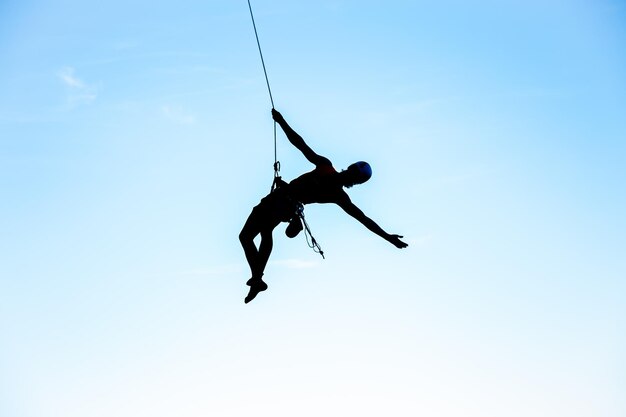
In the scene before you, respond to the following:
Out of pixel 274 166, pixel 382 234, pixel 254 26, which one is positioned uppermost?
pixel 254 26

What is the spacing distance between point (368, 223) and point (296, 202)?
0.94 meters

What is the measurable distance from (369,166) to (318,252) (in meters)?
1.48

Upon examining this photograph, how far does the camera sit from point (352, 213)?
911cm

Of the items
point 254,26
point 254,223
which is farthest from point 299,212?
point 254,26

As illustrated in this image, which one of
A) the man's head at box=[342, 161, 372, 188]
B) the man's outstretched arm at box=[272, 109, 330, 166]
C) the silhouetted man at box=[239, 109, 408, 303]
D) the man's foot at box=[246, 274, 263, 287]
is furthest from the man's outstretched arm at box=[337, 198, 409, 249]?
the man's foot at box=[246, 274, 263, 287]

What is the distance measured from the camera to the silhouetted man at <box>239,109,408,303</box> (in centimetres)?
884

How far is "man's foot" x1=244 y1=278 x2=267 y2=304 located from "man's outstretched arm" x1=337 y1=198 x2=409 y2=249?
1.38 meters

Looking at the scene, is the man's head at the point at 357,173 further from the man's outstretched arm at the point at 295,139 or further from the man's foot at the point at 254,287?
the man's foot at the point at 254,287

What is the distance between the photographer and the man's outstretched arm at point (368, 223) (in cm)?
Answer: 907

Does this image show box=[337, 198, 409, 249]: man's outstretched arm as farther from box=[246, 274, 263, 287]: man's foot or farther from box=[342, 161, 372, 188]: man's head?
box=[246, 274, 263, 287]: man's foot

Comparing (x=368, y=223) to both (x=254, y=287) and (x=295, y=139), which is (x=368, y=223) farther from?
(x=254, y=287)

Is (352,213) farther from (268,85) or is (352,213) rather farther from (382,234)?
(268,85)

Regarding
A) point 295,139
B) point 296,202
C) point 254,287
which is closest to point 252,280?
point 254,287

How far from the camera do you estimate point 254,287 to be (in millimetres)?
8891
